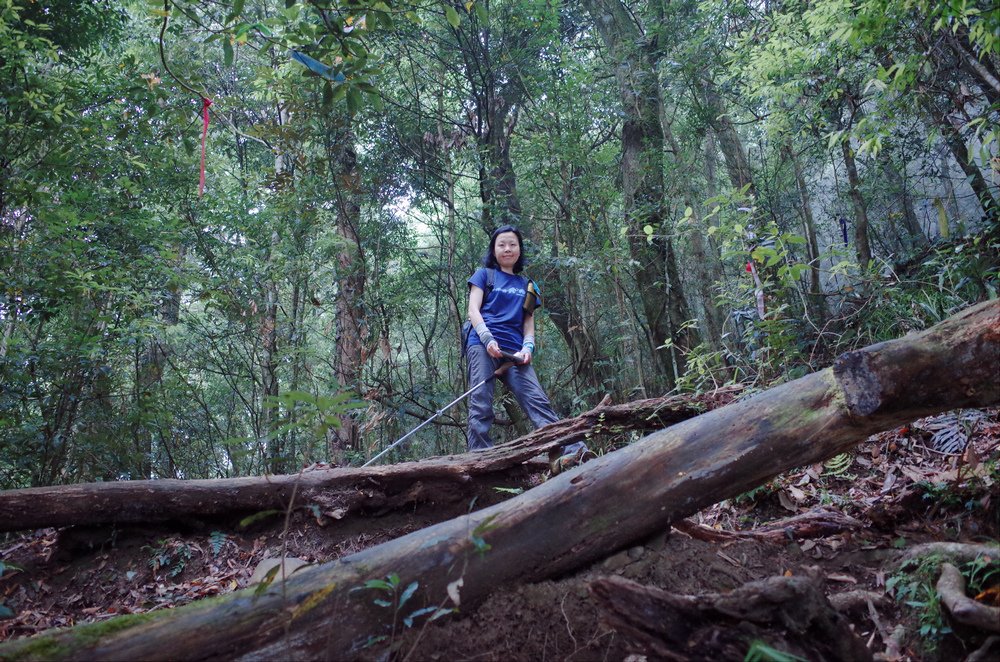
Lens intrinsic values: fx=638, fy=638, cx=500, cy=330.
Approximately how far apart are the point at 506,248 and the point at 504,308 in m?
0.55

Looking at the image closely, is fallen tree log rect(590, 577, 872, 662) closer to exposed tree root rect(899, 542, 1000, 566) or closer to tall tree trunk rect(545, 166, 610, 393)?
exposed tree root rect(899, 542, 1000, 566)

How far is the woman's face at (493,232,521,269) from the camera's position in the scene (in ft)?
19.1

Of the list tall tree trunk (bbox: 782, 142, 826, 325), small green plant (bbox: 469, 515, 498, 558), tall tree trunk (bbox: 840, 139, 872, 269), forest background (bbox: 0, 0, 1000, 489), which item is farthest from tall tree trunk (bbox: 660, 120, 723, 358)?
small green plant (bbox: 469, 515, 498, 558)

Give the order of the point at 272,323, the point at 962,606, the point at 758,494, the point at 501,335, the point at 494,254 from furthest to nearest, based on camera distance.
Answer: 1. the point at 272,323
2. the point at 494,254
3. the point at 501,335
4. the point at 758,494
5. the point at 962,606

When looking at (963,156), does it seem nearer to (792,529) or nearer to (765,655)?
(792,529)

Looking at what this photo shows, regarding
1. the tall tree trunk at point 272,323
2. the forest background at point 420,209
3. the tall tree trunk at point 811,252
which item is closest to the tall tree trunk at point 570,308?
the forest background at point 420,209

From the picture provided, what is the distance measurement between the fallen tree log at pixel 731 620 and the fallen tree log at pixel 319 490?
2265mm

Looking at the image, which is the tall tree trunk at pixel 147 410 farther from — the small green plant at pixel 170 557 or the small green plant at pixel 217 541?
the small green plant at pixel 217 541

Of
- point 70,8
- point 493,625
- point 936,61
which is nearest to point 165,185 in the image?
point 70,8

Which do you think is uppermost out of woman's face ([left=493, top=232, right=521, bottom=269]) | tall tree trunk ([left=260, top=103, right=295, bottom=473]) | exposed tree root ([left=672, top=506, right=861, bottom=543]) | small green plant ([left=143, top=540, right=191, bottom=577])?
tall tree trunk ([left=260, top=103, right=295, bottom=473])

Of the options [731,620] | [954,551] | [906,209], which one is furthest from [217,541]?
[906,209]

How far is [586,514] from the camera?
298cm

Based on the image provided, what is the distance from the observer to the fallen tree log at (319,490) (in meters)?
4.25

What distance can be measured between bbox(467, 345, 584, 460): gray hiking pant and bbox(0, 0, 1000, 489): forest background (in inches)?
55.3
